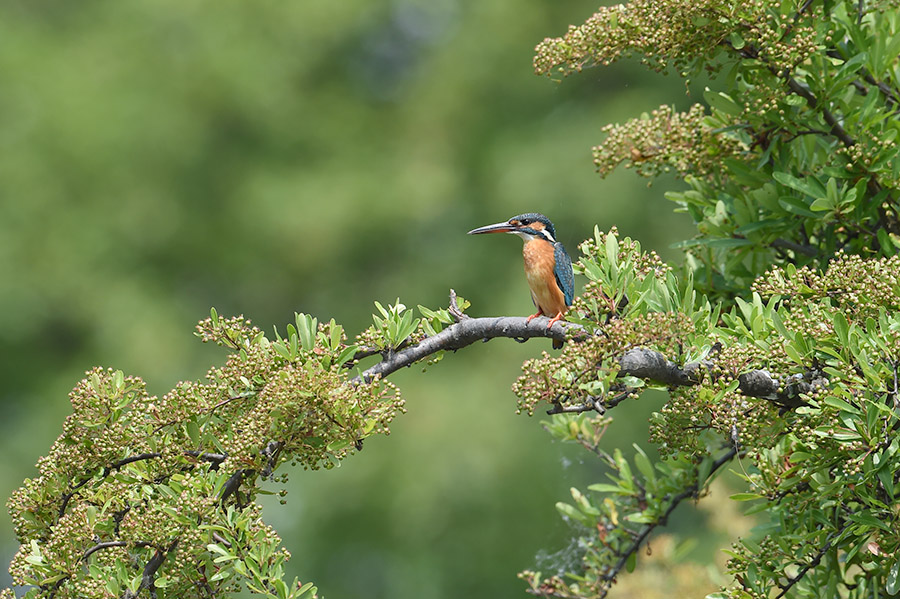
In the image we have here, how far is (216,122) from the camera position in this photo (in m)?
12.1

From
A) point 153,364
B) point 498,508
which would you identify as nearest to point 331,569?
point 498,508

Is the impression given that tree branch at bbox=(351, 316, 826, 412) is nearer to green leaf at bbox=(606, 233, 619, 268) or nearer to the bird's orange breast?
green leaf at bbox=(606, 233, 619, 268)

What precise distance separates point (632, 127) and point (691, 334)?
998 mm

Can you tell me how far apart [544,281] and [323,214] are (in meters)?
7.44

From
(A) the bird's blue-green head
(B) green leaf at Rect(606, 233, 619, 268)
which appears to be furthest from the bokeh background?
(B) green leaf at Rect(606, 233, 619, 268)

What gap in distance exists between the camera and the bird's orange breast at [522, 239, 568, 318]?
4.02 m

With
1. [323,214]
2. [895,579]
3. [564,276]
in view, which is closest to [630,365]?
[895,579]

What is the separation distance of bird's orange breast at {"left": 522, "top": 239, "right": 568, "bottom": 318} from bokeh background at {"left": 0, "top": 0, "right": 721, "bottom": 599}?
16.8 ft

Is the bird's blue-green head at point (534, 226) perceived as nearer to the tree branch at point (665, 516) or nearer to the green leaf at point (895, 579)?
the tree branch at point (665, 516)

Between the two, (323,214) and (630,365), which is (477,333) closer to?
(630,365)

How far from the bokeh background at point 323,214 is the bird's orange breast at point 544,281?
16.8ft

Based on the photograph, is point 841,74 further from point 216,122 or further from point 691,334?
point 216,122

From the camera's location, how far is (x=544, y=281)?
4027 millimetres

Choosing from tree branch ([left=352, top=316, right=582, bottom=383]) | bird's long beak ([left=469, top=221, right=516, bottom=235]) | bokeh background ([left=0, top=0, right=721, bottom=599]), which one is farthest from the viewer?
bokeh background ([left=0, top=0, right=721, bottom=599])
